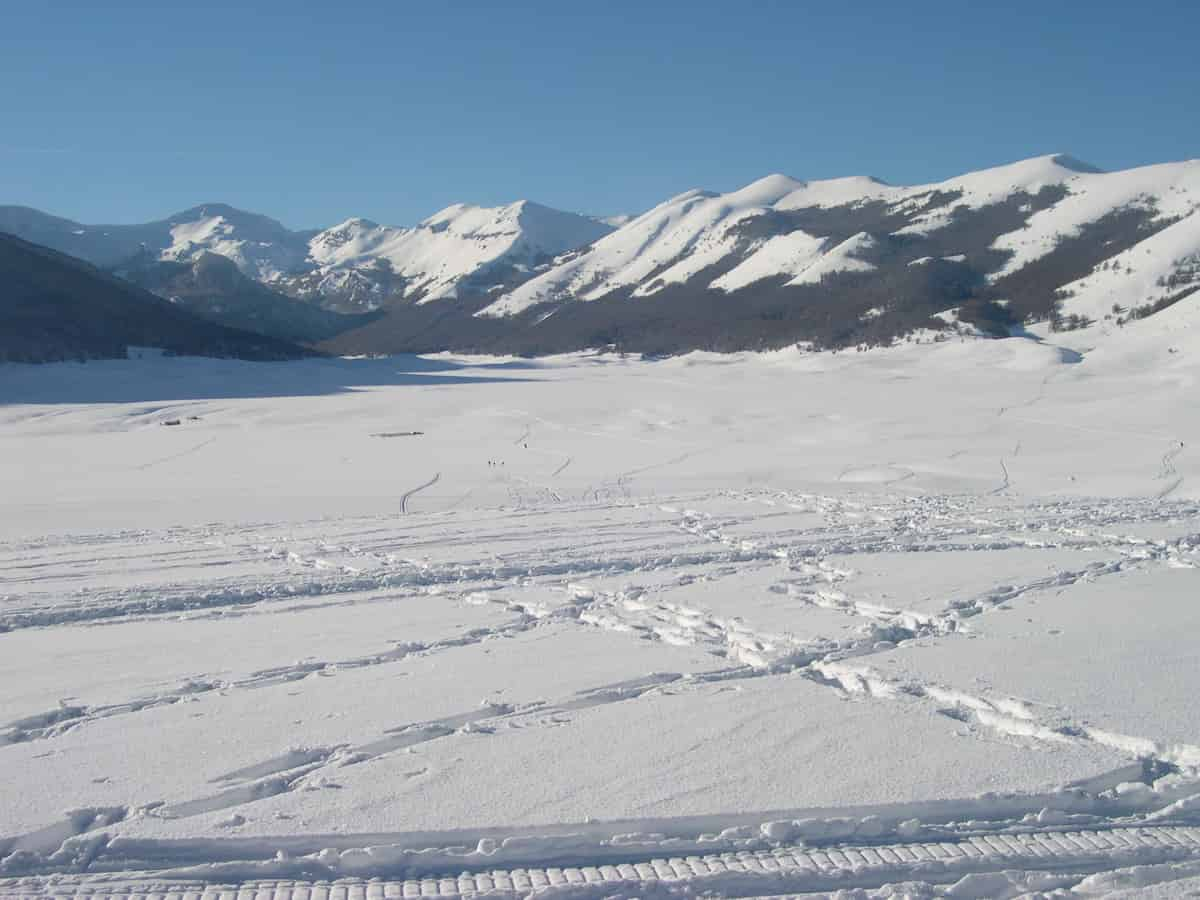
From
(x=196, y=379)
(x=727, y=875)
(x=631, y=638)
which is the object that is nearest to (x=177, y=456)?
(x=631, y=638)

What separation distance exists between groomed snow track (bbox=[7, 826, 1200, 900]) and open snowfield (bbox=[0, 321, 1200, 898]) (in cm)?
2

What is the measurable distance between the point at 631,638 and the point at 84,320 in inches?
3689

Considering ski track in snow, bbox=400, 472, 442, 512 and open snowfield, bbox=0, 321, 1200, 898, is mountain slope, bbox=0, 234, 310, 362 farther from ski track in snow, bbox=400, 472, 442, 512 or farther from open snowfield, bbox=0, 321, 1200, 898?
open snowfield, bbox=0, 321, 1200, 898

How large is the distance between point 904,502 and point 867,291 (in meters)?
134

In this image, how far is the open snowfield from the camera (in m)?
5.02

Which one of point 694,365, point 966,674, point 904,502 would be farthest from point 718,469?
point 694,365

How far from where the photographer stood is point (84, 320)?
90.1 meters

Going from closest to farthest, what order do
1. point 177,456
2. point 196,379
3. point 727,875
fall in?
point 727,875, point 177,456, point 196,379

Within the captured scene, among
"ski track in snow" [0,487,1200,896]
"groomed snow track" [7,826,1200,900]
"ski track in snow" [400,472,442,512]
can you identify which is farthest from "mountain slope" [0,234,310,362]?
"groomed snow track" [7,826,1200,900]

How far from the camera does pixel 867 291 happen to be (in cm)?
14725

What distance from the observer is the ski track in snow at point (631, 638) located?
4934 mm

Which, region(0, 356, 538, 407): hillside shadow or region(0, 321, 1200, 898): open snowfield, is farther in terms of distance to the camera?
region(0, 356, 538, 407): hillside shadow

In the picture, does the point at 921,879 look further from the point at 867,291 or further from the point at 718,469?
the point at 867,291

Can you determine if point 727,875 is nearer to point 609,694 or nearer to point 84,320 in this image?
point 609,694
